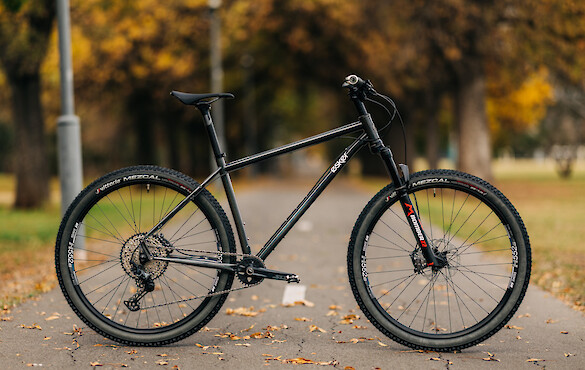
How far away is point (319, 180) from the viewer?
412cm

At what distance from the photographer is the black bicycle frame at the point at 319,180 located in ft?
13.3

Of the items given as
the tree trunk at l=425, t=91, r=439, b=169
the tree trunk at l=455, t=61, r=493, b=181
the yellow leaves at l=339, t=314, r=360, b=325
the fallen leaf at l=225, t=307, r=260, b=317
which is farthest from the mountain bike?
the tree trunk at l=425, t=91, r=439, b=169

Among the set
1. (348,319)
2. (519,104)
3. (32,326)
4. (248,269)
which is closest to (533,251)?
(348,319)

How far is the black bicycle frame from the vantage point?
13.3 ft

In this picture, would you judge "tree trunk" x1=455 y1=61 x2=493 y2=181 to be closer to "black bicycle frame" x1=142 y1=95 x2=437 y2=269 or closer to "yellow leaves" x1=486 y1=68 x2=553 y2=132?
"yellow leaves" x1=486 y1=68 x2=553 y2=132

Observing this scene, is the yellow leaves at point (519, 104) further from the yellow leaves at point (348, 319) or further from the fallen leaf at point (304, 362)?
the fallen leaf at point (304, 362)

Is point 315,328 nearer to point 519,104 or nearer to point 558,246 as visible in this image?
point 558,246

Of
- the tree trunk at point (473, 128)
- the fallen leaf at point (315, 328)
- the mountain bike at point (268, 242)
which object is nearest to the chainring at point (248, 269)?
the mountain bike at point (268, 242)

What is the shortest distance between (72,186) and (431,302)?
13.4ft

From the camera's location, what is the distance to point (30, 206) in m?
17.2

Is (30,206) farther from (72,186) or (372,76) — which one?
(372,76)

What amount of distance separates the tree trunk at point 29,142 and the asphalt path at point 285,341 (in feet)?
38.6

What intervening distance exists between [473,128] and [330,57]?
8.33m

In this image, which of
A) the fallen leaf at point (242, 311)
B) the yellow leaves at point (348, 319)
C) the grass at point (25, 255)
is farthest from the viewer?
the grass at point (25, 255)
